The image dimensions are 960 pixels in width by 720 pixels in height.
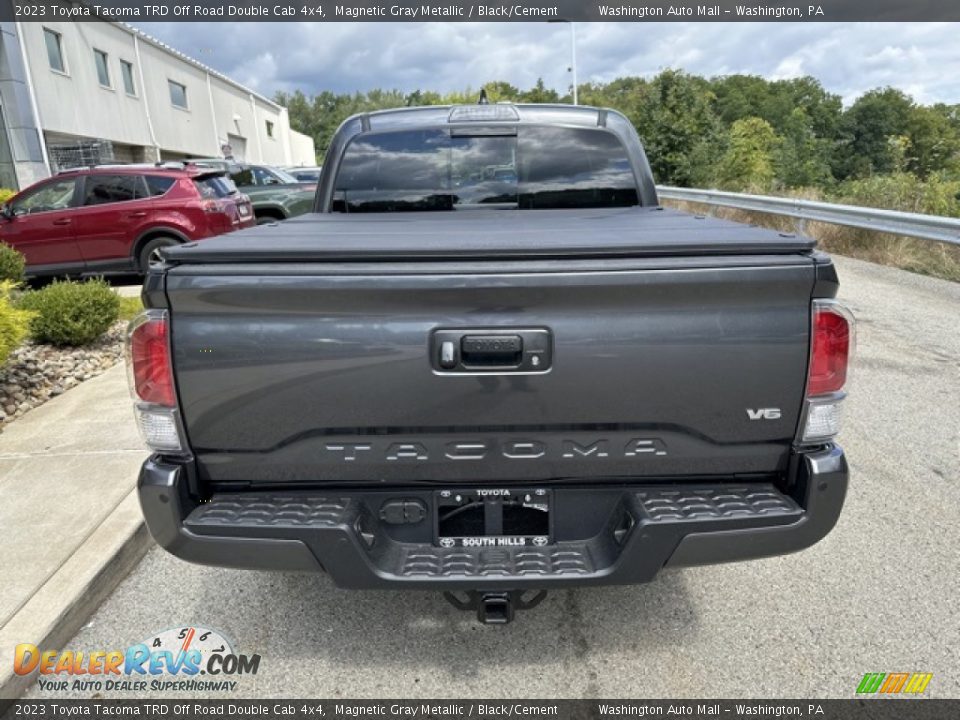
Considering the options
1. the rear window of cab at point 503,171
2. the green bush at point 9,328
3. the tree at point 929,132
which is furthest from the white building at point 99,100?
the tree at point 929,132

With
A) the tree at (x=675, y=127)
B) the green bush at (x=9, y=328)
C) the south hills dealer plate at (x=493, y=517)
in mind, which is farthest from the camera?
the tree at (x=675, y=127)

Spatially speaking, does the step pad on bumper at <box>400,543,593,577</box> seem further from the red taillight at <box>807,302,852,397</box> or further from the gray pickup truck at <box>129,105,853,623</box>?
the red taillight at <box>807,302,852,397</box>

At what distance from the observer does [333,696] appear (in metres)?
2.36

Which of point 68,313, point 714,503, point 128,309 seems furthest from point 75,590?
point 128,309

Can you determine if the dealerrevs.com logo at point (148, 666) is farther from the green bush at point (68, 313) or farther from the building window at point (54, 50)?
the building window at point (54, 50)

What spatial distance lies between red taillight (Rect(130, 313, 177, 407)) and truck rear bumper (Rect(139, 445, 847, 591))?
240 mm

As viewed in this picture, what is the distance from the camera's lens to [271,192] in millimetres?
13758

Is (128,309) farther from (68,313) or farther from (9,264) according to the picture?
(9,264)

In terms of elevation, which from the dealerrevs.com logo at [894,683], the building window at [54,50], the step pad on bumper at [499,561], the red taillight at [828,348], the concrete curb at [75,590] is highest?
the building window at [54,50]

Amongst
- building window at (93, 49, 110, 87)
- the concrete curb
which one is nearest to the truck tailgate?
the concrete curb

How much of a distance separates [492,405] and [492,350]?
0.57 feet

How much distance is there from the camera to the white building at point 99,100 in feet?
62.0

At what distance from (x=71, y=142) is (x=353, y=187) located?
24.5 meters

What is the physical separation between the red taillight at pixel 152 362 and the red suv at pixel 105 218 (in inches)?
353
